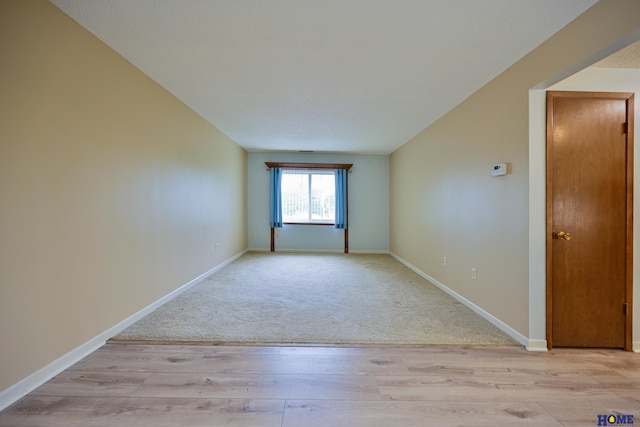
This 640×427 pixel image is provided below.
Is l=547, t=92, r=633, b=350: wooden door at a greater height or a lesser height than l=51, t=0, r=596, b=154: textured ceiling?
lesser

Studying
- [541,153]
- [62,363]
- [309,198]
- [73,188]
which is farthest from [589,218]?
[309,198]

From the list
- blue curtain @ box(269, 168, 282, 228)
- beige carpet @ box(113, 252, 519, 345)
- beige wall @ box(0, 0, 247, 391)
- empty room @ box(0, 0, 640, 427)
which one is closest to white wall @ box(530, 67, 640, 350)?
empty room @ box(0, 0, 640, 427)

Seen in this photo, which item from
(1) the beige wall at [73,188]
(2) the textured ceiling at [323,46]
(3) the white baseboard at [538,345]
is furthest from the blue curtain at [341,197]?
(3) the white baseboard at [538,345]

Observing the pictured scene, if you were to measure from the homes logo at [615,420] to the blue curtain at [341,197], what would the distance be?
502 cm

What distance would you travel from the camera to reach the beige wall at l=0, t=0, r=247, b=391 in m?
1.50

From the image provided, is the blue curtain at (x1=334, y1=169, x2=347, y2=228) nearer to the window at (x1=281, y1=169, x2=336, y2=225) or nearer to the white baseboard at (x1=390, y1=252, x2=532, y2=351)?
the window at (x1=281, y1=169, x2=336, y2=225)

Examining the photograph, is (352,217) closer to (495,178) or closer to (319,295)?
(319,295)

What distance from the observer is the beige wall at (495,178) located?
174 centimetres

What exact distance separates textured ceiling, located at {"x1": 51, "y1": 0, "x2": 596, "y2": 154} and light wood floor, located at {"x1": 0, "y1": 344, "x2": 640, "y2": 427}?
230cm

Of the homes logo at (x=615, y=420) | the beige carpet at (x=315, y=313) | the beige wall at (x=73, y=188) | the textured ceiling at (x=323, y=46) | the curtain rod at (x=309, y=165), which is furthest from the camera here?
the curtain rod at (x=309, y=165)

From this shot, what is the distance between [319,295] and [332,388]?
Answer: 1698 mm

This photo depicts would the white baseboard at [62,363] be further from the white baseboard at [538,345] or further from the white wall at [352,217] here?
the white wall at [352,217]

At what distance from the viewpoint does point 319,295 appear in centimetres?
334

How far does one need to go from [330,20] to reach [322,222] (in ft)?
16.1
